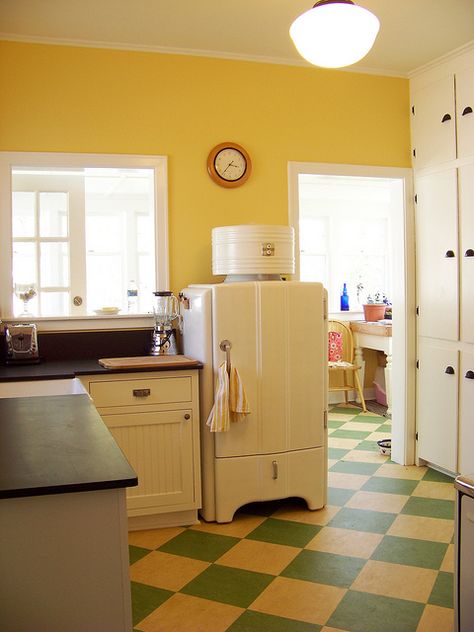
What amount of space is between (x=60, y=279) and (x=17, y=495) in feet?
11.4

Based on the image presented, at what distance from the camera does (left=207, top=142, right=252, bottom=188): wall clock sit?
3973 mm

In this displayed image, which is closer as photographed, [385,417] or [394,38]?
[394,38]

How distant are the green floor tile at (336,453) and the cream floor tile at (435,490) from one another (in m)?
0.73

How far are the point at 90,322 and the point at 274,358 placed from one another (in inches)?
42.1

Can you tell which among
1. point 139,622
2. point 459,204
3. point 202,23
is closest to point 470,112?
point 459,204

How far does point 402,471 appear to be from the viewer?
4.35m

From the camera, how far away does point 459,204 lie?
13.0ft

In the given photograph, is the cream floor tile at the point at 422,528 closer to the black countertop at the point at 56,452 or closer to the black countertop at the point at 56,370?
the black countertop at the point at 56,370

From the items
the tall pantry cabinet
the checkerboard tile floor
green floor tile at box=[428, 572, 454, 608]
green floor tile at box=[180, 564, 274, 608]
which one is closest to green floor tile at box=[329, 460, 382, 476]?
the checkerboard tile floor

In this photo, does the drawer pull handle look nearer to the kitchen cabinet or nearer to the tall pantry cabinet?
the tall pantry cabinet

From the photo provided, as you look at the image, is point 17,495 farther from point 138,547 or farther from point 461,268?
point 461,268

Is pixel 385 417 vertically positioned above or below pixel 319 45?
below

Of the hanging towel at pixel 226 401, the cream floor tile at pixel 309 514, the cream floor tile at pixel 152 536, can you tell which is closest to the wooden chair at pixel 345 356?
the cream floor tile at pixel 309 514

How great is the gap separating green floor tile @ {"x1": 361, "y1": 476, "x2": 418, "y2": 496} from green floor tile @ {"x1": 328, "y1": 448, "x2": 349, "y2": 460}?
0.50m
